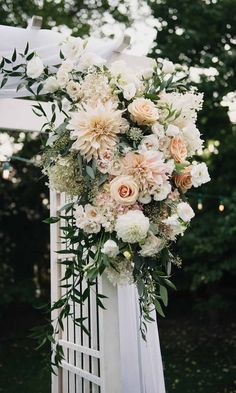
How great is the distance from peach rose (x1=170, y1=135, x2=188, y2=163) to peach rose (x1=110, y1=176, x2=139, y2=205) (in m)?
0.23

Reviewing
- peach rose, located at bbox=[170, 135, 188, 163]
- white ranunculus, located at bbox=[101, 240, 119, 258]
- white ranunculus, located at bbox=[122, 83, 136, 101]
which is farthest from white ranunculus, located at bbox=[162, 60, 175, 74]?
white ranunculus, located at bbox=[101, 240, 119, 258]

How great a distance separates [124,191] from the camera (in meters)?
1.71

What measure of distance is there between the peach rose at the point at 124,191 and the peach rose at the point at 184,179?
0.22 m

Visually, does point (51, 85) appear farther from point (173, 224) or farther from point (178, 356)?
point (178, 356)

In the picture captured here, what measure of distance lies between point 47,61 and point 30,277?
26.7 feet

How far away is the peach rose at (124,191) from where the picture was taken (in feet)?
5.57

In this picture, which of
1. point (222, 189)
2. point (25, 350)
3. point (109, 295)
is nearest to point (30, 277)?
point (25, 350)

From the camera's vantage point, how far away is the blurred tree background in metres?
6.14

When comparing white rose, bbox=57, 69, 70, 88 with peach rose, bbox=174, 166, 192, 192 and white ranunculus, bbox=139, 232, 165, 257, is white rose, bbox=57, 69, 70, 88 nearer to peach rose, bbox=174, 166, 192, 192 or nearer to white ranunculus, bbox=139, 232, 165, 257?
peach rose, bbox=174, 166, 192, 192

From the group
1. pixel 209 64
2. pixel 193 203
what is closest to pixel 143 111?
pixel 209 64

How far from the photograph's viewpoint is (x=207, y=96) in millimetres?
6359

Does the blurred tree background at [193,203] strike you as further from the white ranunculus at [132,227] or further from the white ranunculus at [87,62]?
the white ranunculus at [132,227]

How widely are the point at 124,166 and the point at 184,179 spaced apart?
250 mm

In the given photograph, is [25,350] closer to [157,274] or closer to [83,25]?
[83,25]
